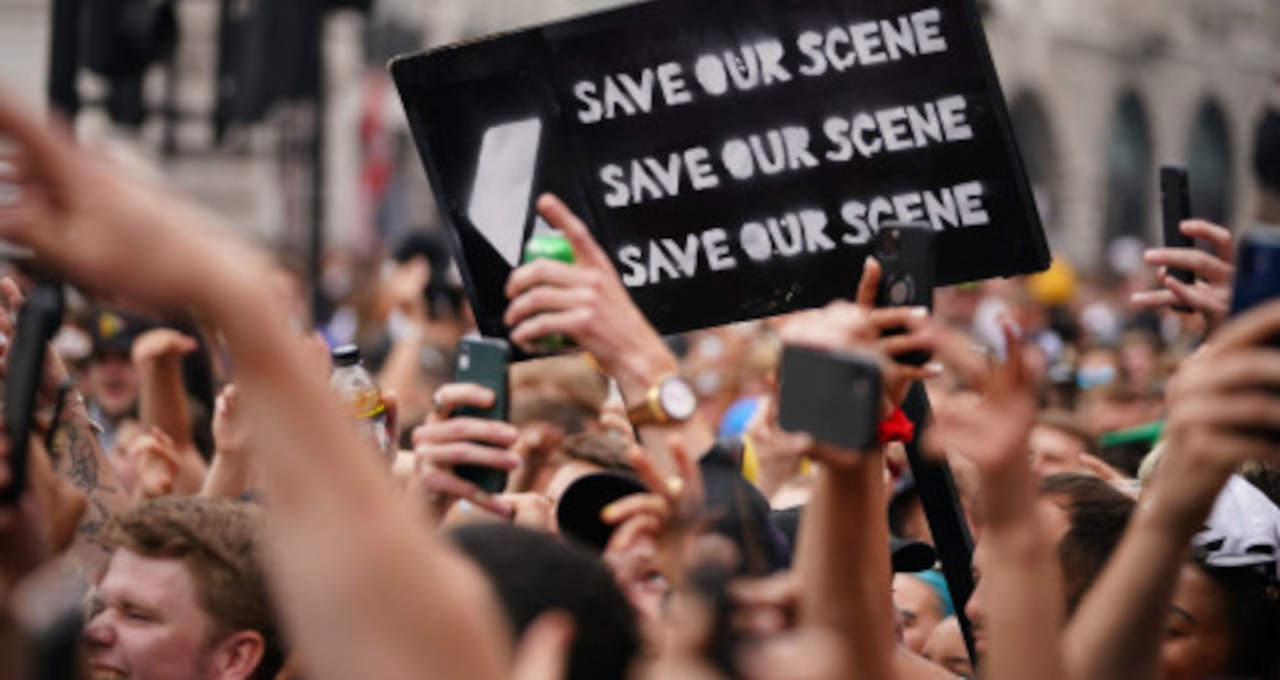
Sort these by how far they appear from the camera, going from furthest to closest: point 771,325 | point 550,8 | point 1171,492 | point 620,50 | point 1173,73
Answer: point 1173,73 → point 550,8 → point 771,325 → point 620,50 → point 1171,492

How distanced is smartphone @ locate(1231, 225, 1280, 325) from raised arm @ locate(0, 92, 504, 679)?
106 cm

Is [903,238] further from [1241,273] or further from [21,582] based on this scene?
[21,582]

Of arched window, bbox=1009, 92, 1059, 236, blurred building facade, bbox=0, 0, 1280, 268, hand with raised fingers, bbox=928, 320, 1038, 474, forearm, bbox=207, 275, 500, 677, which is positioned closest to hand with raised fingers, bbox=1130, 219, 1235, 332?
hand with raised fingers, bbox=928, 320, 1038, 474

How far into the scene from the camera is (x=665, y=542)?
2814 millimetres

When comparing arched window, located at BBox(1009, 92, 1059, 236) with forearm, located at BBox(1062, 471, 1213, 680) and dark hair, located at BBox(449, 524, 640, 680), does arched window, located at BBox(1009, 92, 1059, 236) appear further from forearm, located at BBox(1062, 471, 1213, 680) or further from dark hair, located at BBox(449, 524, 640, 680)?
dark hair, located at BBox(449, 524, 640, 680)

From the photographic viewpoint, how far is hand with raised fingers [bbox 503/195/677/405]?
10.8ft

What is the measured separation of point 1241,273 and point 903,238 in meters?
0.70

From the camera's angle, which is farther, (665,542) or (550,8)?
(550,8)

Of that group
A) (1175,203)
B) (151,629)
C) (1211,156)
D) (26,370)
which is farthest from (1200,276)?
(1211,156)

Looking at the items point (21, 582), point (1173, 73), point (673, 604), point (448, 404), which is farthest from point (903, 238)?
point (1173, 73)

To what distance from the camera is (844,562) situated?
9.14ft

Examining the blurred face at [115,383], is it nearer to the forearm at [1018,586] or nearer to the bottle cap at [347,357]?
the bottle cap at [347,357]

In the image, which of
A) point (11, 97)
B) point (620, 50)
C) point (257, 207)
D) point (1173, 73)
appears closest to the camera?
point (11, 97)

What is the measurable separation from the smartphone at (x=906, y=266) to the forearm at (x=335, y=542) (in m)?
1.26
